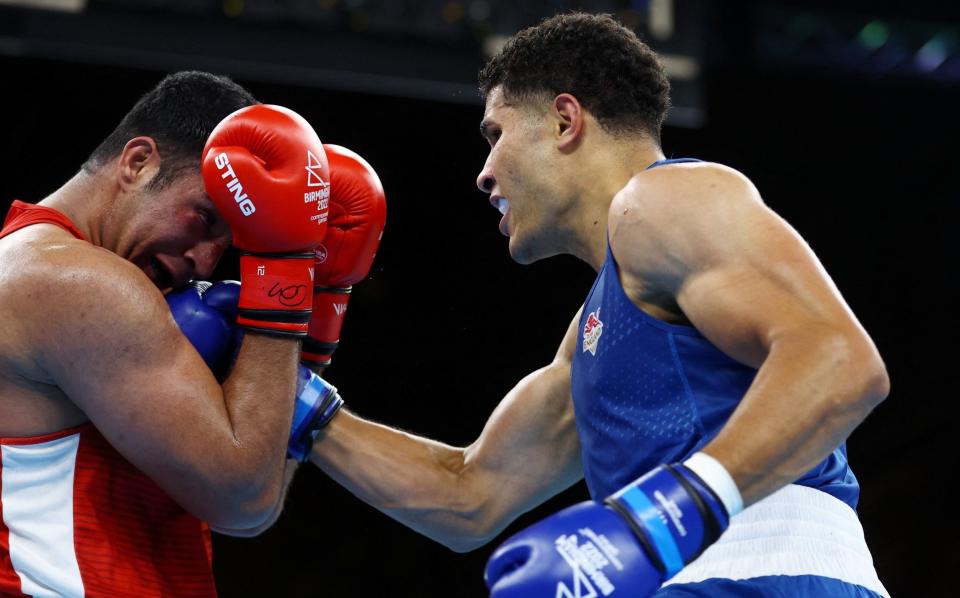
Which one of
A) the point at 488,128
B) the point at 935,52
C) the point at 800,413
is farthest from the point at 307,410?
the point at 935,52

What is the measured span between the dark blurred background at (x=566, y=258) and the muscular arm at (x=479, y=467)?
266cm

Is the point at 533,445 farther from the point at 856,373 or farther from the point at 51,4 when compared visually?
the point at 51,4

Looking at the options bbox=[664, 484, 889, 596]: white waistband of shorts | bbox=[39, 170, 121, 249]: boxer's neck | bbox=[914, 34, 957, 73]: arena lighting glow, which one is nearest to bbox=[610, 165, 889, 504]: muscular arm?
bbox=[664, 484, 889, 596]: white waistband of shorts

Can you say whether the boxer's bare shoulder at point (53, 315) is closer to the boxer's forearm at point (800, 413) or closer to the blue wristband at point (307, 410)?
the blue wristband at point (307, 410)

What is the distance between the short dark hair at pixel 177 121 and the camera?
2543mm

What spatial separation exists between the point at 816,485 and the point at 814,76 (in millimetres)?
4530

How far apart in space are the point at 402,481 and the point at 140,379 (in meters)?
0.95

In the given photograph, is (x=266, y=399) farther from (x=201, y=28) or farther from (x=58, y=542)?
(x=201, y=28)

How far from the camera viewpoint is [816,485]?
2139mm

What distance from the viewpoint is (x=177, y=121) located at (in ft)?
8.44

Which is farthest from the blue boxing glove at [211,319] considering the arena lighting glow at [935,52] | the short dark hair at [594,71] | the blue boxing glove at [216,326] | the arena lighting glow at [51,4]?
the arena lighting glow at [935,52]

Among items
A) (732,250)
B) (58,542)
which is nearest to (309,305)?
(58,542)

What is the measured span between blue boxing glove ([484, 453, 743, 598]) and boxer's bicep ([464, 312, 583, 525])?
1162 mm

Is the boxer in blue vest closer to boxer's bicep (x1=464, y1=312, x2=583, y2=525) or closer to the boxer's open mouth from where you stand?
boxer's bicep (x1=464, y1=312, x2=583, y2=525)
